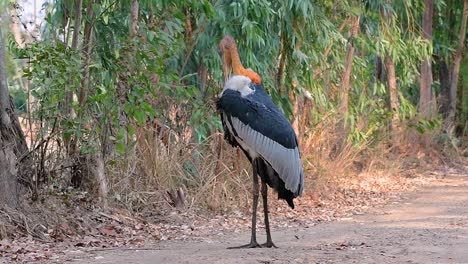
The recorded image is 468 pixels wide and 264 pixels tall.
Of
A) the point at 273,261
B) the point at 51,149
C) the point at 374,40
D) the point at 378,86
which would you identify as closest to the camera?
the point at 273,261

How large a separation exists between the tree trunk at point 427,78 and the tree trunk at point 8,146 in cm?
1299

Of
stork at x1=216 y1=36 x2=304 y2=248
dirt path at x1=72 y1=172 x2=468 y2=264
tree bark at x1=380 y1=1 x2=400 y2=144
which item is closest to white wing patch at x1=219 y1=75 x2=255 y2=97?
stork at x1=216 y1=36 x2=304 y2=248

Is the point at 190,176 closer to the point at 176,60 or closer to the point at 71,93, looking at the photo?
the point at 176,60

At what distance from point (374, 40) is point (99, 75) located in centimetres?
735

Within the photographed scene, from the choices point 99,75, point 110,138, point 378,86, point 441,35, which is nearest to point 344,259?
point 110,138

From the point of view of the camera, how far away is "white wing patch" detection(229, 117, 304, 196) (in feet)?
26.9

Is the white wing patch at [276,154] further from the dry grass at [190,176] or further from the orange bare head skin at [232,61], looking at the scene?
the dry grass at [190,176]

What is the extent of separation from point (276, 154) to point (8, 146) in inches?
108

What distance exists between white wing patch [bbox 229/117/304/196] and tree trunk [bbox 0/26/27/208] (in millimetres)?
2320

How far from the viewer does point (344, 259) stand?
7344mm

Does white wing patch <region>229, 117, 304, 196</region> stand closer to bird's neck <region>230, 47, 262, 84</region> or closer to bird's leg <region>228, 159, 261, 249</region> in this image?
bird's leg <region>228, 159, 261, 249</region>

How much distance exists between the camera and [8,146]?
8695mm

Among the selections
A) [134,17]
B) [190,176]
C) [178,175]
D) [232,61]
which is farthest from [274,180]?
[134,17]

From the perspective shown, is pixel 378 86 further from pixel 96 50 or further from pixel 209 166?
pixel 96 50
